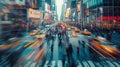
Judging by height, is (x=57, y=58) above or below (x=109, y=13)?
below

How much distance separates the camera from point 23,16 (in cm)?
9569

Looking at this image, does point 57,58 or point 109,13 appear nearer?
point 57,58

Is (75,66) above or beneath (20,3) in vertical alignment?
beneath

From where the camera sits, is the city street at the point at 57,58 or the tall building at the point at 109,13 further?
the tall building at the point at 109,13

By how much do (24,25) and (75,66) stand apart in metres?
71.7

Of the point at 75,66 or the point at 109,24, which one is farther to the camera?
the point at 109,24

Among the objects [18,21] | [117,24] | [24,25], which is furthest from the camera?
[24,25]

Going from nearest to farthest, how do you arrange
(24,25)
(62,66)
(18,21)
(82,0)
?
1. (62,66)
2. (18,21)
3. (24,25)
4. (82,0)

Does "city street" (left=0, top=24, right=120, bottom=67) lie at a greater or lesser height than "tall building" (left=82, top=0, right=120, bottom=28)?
lesser

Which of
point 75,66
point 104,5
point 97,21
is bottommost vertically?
point 75,66

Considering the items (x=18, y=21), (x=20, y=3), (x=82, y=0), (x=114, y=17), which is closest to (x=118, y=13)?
(x=114, y=17)

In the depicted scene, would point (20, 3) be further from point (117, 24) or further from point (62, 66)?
point (62, 66)

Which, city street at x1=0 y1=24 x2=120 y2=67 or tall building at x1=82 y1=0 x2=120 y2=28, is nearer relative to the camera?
city street at x1=0 y1=24 x2=120 y2=67

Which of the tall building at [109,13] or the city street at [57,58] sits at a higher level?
the tall building at [109,13]
